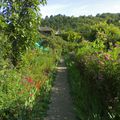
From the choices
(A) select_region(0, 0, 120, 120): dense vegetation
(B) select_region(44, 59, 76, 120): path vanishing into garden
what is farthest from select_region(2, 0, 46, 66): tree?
(B) select_region(44, 59, 76, 120): path vanishing into garden

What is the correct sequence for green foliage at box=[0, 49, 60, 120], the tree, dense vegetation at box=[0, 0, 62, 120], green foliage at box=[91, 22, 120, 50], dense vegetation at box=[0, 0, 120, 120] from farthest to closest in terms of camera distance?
green foliage at box=[91, 22, 120, 50] → the tree → dense vegetation at box=[0, 0, 62, 120] → green foliage at box=[0, 49, 60, 120] → dense vegetation at box=[0, 0, 120, 120]

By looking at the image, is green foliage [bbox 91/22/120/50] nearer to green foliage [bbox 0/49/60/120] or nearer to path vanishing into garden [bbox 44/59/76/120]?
path vanishing into garden [bbox 44/59/76/120]

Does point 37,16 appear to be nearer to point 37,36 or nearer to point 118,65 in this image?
point 37,36

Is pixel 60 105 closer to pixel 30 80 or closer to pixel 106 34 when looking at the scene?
pixel 30 80

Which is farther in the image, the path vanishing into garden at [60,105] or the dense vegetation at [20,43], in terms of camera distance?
the dense vegetation at [20,43]

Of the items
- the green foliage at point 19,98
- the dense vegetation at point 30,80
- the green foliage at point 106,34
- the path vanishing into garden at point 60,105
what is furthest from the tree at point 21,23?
the green foliage at point 106,34

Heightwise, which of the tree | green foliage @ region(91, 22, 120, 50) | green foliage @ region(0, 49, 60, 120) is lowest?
green foliage @ region(0, 49, 60, 120)

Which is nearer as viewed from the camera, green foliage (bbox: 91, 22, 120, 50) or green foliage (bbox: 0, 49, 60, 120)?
green foliage (bbox: 0, 49, 60, 120)

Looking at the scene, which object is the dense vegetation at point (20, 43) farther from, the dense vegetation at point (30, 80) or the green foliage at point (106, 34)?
the green foliage at point (106, 34)

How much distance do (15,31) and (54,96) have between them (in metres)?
2.91

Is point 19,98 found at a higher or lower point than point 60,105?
higher

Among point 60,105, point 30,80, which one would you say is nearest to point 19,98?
point 60,105

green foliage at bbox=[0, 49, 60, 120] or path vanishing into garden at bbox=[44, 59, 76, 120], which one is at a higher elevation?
green foliage at bbox=[0, 49, 60, 120]

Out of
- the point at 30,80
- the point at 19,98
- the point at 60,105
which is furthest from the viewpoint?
the point at 30,80
